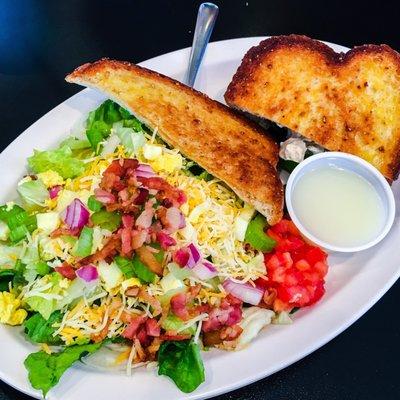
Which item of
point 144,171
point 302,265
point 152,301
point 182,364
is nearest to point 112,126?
point 144,171

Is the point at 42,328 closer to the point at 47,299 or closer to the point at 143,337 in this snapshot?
the point at 47,299

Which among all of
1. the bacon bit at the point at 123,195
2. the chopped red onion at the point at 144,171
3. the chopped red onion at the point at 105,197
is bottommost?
the chopped red onion at the point at 105,197

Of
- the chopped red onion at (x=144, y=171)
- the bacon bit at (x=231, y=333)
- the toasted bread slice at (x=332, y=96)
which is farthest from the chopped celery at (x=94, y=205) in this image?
the toasted bread slice at (x=332, y=96)

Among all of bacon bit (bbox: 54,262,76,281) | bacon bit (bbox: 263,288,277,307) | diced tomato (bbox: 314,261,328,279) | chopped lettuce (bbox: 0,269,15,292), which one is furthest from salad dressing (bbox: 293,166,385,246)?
chopped lettuce (bbox: 0,269,15,292)

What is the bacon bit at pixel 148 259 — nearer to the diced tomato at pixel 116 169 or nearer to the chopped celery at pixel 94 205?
the chopped celery at pixel 94 205

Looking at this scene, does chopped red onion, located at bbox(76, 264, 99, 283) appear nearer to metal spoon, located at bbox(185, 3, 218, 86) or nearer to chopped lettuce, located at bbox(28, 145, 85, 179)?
chopped lettuce, located at bbox(28, 145, 85, 179)

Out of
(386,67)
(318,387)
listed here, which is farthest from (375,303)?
(386,67)
